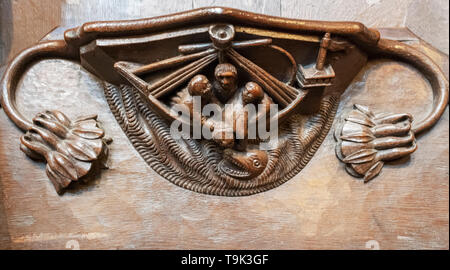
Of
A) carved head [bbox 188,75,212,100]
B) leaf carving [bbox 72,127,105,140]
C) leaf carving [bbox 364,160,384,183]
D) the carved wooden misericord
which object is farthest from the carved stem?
leaf carving [bbox 364,160,384,183]

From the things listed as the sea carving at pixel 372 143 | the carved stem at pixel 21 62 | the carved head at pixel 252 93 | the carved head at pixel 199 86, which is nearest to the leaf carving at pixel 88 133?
the carved stem at pixel 21 62

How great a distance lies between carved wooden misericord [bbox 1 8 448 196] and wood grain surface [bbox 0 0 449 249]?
4 centimetres

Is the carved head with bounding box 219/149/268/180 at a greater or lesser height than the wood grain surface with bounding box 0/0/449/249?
greater

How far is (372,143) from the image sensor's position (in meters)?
1.52

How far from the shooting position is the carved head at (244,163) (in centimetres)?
144

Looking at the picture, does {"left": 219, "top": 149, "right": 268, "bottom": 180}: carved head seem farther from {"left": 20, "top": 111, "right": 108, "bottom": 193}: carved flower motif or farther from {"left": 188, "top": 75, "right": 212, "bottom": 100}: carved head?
{"left": 20, "top": 111, "right": 108, "bottom": 193}: carved flower motif

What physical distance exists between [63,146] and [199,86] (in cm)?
49

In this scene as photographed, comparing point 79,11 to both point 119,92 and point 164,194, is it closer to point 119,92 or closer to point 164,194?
point 119,92

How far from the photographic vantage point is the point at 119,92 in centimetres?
152

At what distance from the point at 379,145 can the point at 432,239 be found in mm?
374

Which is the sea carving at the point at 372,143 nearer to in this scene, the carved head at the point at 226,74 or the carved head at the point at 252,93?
the carved head at the point at 252,93

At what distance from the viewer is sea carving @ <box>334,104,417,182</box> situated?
4.97 ft

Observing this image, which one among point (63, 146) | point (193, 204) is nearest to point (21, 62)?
point (63, 146)

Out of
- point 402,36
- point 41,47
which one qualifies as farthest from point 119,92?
point 402,36
